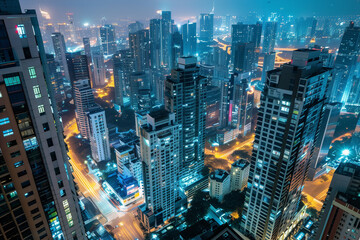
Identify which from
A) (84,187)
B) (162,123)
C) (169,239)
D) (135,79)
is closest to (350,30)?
(135,79)

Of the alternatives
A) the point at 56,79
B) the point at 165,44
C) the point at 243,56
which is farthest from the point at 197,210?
the point at 165,44

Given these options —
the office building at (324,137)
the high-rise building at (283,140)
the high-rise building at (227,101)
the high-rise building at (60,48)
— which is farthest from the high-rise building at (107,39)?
the high-rise building at (283,140)

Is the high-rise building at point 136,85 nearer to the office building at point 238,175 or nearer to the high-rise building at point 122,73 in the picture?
the high-rise building at point 122,73

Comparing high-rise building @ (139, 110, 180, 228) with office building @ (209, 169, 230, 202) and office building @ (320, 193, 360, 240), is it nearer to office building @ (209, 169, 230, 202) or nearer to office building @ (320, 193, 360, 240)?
office building @ (209, 169, 230, 202)

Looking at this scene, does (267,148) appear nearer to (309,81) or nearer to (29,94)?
(309,81)

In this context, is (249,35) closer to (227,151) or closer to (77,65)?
(227,151)
